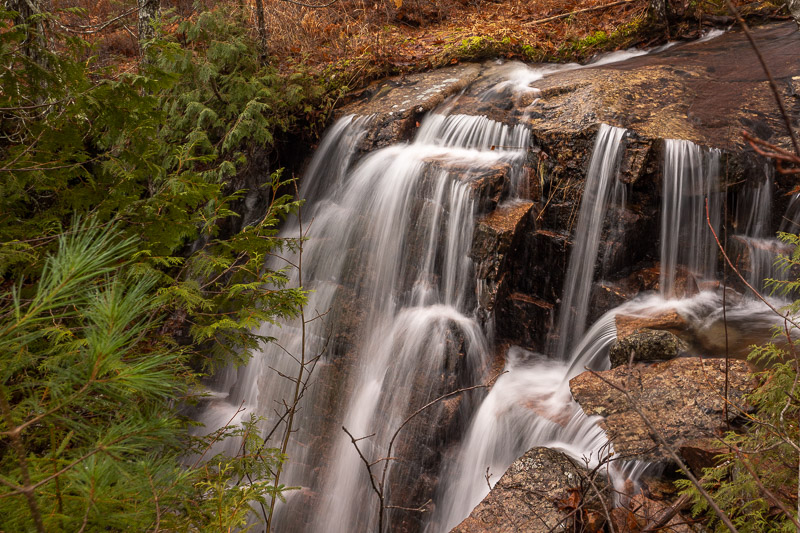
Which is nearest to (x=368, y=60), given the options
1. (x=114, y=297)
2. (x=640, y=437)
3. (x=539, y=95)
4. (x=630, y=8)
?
(x=539, y=95)

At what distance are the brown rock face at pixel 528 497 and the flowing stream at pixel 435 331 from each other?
0.46 m

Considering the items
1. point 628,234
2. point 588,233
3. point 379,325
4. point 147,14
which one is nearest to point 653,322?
point 628,234

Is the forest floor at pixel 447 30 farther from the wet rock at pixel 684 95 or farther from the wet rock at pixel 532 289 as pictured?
the wet rock at pixel 532 289

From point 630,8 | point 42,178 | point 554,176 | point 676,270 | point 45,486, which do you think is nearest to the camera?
point 45,486

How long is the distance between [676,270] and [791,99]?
2.59 m

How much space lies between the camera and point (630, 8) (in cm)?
930

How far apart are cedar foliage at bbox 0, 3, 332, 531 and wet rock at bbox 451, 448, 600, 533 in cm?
157

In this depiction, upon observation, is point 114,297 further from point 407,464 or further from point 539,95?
point 539,95

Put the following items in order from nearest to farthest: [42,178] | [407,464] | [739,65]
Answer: [42,178] → [407,464] → [739,65]

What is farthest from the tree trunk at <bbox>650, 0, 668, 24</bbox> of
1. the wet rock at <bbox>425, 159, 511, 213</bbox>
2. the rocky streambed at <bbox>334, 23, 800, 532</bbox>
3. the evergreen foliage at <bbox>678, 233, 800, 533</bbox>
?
the evergreen foliage at <bbox>678, 233, 800, 533</bbox>

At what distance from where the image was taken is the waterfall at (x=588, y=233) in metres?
5.76

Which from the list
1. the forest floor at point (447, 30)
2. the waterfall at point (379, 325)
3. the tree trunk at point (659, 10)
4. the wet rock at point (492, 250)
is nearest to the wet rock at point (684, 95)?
the waterfall at point (379, 325)

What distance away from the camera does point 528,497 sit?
3.60 meters

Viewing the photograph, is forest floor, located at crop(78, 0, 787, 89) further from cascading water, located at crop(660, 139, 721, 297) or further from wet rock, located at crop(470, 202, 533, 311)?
wet rock, located at crop(470, 202, 533, 311)
